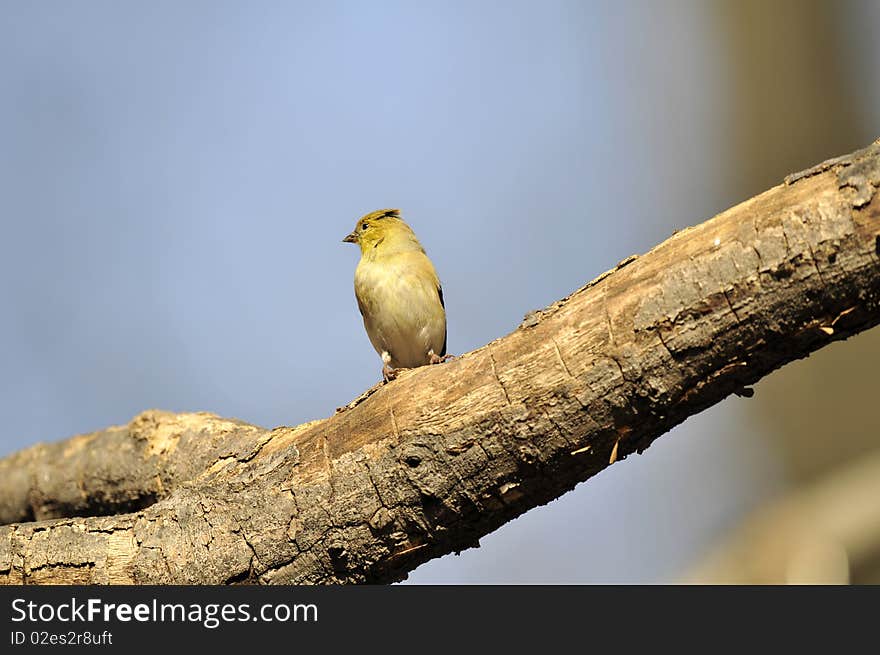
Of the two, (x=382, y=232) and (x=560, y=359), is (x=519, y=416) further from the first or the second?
(x=382, y=232)

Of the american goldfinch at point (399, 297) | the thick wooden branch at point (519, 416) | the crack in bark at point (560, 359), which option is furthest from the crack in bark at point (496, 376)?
the american goldfinch at point (399, 297)

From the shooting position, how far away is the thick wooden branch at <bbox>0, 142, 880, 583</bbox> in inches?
94.7

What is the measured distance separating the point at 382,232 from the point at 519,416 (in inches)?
132

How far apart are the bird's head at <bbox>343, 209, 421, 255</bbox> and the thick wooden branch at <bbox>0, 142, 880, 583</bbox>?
2374mm

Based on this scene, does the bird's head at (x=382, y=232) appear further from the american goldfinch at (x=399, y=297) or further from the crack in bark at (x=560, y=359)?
the crack in bark at (x=560, y=359)

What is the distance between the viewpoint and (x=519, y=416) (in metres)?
2.71

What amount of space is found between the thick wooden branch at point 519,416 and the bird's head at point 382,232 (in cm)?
237

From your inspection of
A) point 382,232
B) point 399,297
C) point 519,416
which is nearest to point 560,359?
point 519,416

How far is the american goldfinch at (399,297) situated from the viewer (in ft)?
17.8

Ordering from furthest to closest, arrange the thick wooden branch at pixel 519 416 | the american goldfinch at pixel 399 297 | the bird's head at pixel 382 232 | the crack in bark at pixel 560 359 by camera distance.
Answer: the bird's head at pixel 382 232, the american goldfinch at pixel 399 297, the crack in bark at pixel 560 359, the thick wooden branch at pixel 519 416

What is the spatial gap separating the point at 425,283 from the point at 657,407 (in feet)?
10.00

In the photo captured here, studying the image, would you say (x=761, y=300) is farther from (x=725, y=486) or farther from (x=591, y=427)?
(x=725, y=486)

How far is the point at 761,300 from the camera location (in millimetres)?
2414
